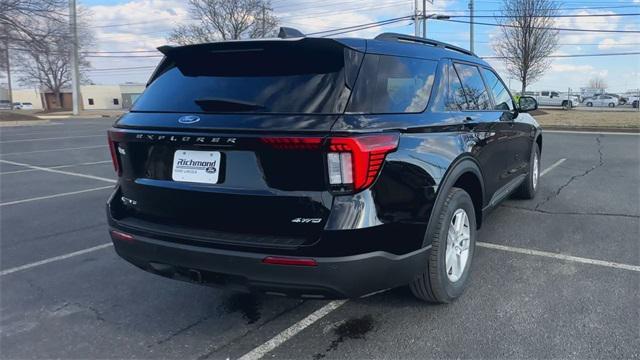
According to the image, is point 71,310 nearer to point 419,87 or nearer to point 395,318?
point 395,318

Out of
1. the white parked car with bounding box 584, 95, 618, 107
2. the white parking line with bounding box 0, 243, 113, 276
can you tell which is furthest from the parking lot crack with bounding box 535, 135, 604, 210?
the white parked car with bounding box 584, 95, 618, 107

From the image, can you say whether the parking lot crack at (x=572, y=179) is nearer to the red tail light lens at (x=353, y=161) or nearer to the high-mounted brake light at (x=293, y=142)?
the red tail light lens at (x=353, y=161)

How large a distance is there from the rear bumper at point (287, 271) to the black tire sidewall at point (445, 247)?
0.27m

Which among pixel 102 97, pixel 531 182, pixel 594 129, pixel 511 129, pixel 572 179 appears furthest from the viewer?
pixel 102 97

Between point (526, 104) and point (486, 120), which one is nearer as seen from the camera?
point (486, 120)

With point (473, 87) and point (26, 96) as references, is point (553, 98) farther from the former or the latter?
point (26, 96)

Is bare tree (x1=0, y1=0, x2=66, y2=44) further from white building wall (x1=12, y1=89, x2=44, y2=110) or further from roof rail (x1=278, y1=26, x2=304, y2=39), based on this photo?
white building wall (x1=12, y1=89, x2=44, y2=110)

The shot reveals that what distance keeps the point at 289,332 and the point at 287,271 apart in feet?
2.59

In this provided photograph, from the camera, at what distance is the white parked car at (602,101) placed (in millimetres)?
52578

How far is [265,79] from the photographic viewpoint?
2.68 m

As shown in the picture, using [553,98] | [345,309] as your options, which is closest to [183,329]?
[345,309]

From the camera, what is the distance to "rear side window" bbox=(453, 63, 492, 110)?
3.91m

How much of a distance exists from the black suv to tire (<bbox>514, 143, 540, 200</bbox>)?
3.36m

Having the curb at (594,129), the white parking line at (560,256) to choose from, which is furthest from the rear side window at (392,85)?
the curb at (594,129)
